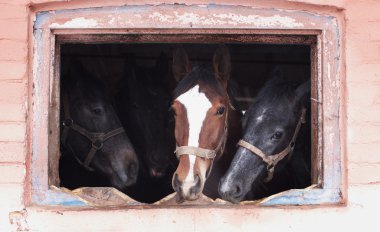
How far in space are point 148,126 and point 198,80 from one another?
1319 mm

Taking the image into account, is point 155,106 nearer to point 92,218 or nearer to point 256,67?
point 92,218

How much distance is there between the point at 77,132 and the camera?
6.03 m

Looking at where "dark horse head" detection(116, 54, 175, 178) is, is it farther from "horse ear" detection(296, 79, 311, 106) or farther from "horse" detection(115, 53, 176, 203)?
"horse ear" detection(296, 79, 311, 106)

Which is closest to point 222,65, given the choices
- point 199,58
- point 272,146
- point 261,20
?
point 272,146

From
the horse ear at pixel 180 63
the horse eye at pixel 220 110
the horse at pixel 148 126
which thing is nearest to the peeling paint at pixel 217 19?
the horse eye at pixel 220 110

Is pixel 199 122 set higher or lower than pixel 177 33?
lower

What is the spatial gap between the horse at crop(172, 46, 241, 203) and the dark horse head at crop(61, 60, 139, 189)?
0.79m

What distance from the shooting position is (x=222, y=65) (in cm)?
552

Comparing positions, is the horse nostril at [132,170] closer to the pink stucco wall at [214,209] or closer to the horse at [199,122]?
the horse at [199,122]

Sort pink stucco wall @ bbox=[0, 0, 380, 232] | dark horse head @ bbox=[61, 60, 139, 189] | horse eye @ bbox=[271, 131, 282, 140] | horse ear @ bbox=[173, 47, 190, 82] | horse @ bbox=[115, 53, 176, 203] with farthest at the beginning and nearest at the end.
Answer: horse @ bbox=[115, 53, 176, 203]
dark horse head @ bbox=[61, 60, 139, 189]
horse ear @ bbox=[173, 47, 190, 82]
horse eye @ bbox=[271, 131, 282, 140]
pink stucco wall @ bbox=[0, 0, 380, 232]

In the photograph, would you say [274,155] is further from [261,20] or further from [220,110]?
[261,20]

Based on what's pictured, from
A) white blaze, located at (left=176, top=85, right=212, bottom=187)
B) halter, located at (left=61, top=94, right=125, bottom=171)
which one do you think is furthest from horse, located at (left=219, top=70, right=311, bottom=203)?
halter, located at (left=61, top=94, right=125, bottom=171)

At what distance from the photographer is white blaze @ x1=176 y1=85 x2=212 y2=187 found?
4.88 metres

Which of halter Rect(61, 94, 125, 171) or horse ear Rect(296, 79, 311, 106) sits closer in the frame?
horse ear Rect(296, 79, 311, 106)
